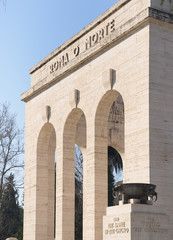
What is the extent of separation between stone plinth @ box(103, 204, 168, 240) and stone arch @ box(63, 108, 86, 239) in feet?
32.2

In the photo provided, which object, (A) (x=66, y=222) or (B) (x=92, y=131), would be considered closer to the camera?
(B) (x=92, y=131)

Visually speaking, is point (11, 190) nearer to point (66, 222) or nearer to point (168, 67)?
point (66, 222)

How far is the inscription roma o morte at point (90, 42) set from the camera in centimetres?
2842

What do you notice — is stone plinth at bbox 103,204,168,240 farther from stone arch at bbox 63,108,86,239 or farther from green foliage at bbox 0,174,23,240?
green foliage at bbox 0,174,23,240

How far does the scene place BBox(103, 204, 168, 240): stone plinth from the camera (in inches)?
784

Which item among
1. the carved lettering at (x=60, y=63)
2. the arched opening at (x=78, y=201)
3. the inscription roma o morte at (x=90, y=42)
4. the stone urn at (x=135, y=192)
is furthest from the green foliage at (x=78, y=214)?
the stone urn at (x=135, y=192)

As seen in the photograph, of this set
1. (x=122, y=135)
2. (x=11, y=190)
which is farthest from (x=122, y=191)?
(x=11, y=190)

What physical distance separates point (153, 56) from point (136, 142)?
404cm

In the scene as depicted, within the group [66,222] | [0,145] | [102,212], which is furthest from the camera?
[0,145]

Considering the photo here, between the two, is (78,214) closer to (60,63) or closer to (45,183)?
(45,183)

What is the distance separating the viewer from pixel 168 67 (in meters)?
25.0

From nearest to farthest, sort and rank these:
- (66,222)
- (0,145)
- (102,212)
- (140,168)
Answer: (140,168) < (102,212) < (66,222) < (0,145)

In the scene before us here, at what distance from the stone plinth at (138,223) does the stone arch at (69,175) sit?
9.80m

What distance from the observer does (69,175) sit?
3112 cm
